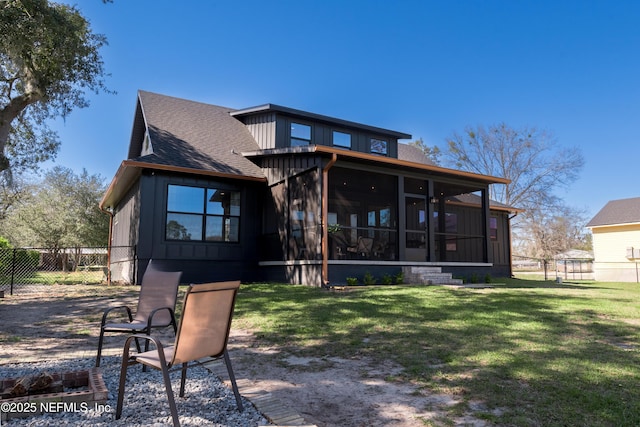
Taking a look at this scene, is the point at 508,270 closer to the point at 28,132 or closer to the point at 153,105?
the point at 153,105

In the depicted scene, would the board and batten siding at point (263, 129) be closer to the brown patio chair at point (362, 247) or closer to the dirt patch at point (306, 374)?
the brown patio chair at point (362, 247)

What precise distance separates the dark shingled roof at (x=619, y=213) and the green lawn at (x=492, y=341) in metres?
18.9

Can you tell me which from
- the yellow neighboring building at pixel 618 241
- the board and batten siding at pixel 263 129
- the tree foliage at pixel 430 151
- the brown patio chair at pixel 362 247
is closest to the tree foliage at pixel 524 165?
the tree foliage at pixel 430 151

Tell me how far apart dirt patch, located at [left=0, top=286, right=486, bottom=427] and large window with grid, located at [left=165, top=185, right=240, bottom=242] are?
488 centimetres

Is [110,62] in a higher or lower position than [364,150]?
higher

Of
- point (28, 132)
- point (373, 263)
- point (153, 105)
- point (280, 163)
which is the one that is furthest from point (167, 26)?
point (373, 263)

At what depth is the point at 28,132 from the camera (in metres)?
14.0

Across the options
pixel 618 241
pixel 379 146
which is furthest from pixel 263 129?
pixel 618 241

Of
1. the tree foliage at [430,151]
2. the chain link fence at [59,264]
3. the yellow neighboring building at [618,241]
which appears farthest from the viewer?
the tree foliage at [430,151]

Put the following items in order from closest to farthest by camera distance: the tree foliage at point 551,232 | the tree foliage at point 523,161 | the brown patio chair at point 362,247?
the brown patio chair at point 362,247 → the tree foliage at point 523,161 → the tree foliage at point 551,232

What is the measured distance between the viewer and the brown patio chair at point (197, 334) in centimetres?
248

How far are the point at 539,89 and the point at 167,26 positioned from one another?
2238 centimetres

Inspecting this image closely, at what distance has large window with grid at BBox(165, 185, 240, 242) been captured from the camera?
1127 cm

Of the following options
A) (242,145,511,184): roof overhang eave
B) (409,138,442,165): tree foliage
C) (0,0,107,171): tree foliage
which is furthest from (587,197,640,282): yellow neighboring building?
(0,0,107,171): tree foliage
